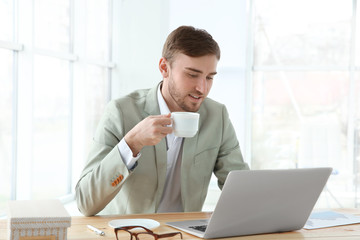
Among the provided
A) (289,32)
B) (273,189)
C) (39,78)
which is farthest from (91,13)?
(273,189)

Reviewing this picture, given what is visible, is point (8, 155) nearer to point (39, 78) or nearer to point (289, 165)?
point (39, 78)

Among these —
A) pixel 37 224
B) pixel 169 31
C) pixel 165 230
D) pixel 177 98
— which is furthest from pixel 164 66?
pixel 169 31

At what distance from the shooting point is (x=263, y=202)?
136 centimetres

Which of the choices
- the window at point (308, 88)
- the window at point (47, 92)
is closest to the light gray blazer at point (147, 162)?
the window at point (47, 92)

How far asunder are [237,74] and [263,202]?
14.5ft

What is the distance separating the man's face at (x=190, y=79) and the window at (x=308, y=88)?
3605mm

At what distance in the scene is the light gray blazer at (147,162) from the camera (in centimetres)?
169

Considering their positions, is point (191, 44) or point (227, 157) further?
point (227, 157)

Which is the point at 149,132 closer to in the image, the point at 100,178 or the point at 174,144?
the point at 100,178

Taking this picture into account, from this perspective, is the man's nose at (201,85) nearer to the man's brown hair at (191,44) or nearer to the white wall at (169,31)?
the man's brown hair at (191,44)

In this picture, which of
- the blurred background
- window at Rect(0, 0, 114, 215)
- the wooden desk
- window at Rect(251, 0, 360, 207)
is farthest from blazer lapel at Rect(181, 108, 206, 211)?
window at Rect(251, 0, 360, 207)

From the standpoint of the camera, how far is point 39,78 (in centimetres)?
388

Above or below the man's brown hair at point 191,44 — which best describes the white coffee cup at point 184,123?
below

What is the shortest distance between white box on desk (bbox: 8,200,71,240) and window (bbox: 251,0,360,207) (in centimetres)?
442
